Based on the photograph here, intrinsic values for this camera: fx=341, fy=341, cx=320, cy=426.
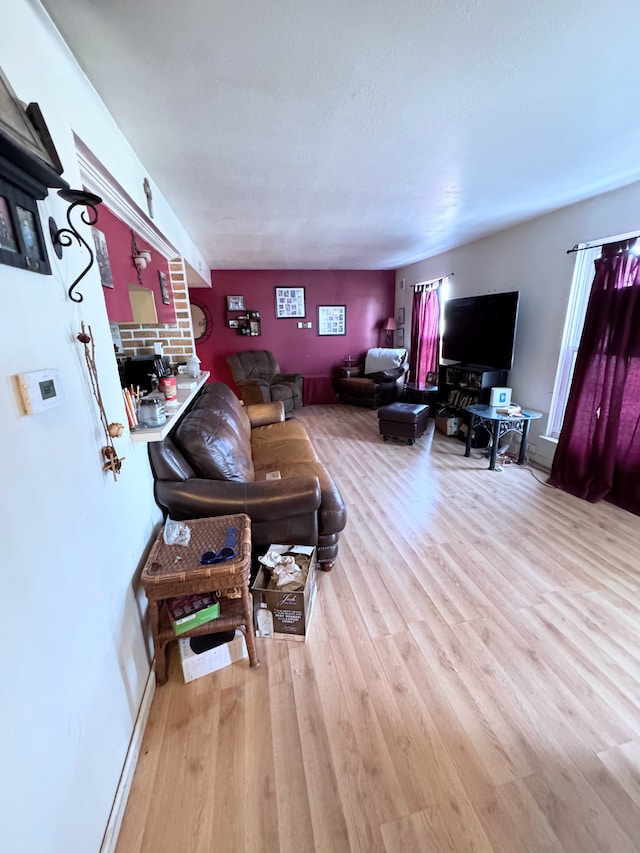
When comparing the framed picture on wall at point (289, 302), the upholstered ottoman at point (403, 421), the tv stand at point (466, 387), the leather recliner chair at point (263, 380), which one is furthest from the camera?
the framed picture on wall at point (289, 302)

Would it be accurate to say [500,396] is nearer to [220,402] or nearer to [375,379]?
[375,379]

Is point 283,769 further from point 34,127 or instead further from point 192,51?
point 192,51

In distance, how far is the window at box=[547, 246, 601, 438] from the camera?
2.87m

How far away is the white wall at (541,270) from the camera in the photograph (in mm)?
2639

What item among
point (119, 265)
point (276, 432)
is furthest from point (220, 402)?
point (119, 265)

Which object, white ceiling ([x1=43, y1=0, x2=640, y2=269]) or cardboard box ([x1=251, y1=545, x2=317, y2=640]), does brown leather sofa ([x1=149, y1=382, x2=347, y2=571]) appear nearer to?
cardboard box ([x1=251, y1=545, x2=317, y2=640])

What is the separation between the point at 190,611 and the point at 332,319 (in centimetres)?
553

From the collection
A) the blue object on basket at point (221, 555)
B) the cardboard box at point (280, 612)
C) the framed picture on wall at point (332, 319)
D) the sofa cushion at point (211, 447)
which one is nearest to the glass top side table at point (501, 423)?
the sofa cushion at point (211, 447)

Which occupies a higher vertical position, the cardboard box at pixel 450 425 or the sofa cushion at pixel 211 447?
the sofa cushion at pixel 211 447

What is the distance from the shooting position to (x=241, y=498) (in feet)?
5.64

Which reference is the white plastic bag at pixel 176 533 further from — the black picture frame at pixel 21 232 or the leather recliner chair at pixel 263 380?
the leather recliner chair at pixel 263 380

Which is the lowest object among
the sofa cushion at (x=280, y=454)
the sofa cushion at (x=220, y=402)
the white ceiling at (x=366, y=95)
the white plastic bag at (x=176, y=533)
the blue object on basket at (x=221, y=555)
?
the sofa cushion at (x=280, y=454)

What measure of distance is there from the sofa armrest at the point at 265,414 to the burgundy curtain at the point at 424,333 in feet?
8.48

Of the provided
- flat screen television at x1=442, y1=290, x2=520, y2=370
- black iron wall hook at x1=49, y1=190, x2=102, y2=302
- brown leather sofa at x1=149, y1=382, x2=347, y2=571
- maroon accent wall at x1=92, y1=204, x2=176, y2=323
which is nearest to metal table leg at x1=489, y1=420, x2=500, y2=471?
flat screen television at x1=442, y1=290, x2=520, y2=370
